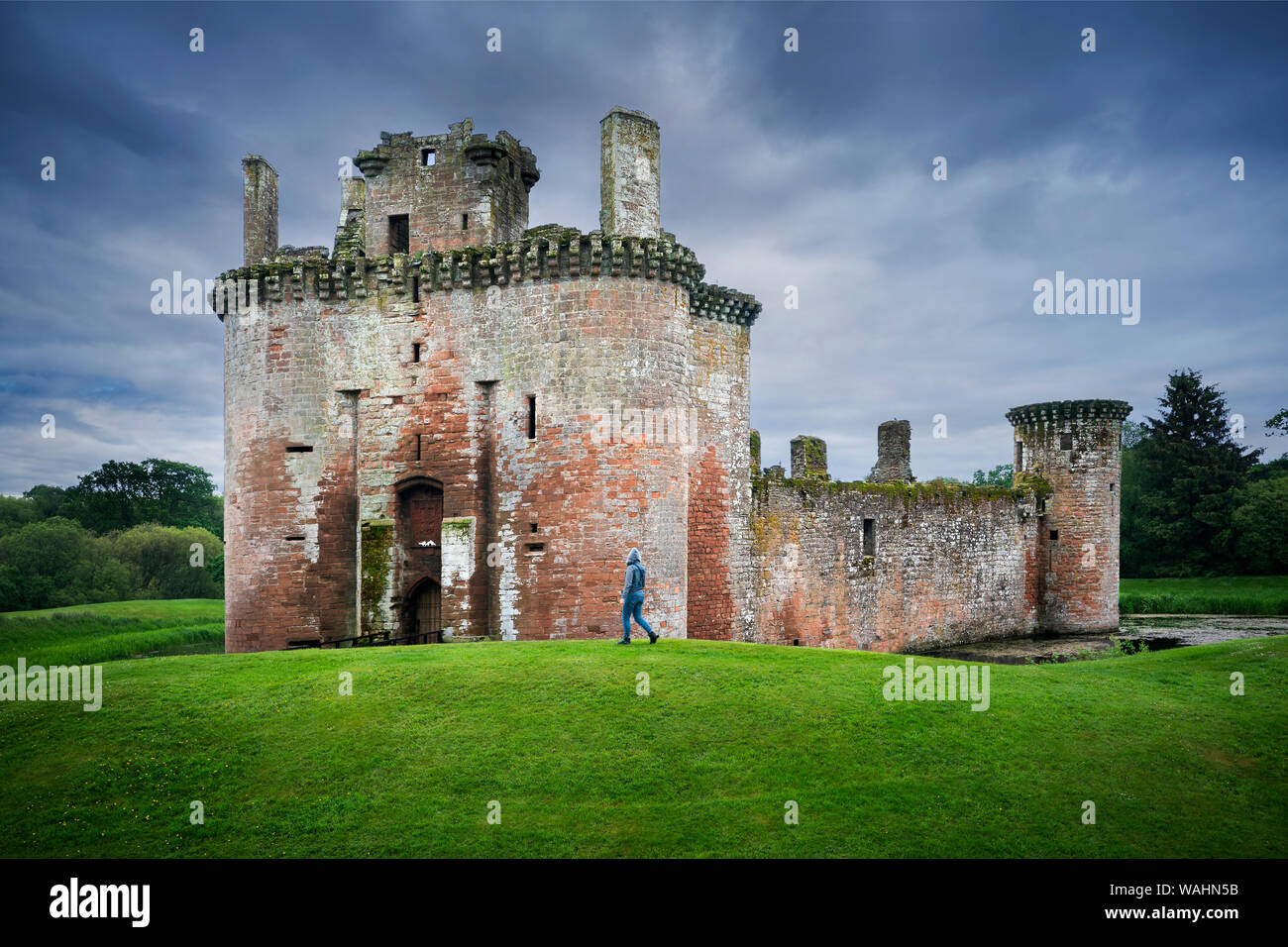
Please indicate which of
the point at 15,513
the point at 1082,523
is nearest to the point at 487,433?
the point at 1082,523

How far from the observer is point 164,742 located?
11367mm

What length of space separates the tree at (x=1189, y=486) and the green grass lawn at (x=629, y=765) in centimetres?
4885

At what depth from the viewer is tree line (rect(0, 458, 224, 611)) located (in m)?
50.6

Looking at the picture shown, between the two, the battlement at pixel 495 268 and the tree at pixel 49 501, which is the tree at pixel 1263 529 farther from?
the tree at pixel 49 501

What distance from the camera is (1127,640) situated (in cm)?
3047

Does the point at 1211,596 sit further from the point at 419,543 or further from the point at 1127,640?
the point at 419,543

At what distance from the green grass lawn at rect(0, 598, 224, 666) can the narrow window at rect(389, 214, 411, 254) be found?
54.8 feet

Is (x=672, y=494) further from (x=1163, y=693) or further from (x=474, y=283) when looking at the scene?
(x=1163, y=693)

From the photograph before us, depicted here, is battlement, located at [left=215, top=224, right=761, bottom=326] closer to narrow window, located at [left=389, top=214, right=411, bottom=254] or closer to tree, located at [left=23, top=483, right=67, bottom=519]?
narrow window, located at [left=389, top=214, right=411, bottom=254]

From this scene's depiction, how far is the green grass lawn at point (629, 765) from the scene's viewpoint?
917 cm

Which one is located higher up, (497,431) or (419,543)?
(497,431)

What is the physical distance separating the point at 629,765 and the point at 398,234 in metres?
18.5
